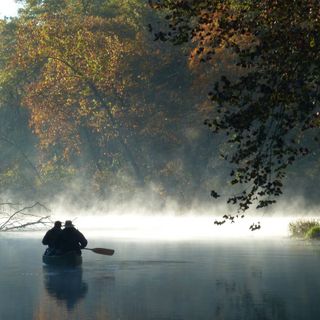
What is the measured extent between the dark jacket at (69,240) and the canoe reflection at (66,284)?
31.2 inches

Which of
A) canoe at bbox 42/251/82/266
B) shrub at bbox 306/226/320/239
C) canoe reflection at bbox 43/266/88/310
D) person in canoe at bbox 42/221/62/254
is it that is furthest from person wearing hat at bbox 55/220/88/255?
shrub at bbox 306/226/320/239

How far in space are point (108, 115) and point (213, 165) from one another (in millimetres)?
11546

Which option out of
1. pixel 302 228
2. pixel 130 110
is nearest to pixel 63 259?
pixel 302 228

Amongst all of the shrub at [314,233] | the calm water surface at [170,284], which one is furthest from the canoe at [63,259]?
the shrub at [314,233]

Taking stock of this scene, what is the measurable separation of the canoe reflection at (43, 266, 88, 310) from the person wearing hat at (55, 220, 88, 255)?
79 centimetres

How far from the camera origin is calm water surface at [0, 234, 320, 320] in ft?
87.0

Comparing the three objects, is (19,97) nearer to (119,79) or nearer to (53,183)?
(53,183)

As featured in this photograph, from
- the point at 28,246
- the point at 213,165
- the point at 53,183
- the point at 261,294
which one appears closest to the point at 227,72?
the point at 213,165

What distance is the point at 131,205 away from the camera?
82.8 m

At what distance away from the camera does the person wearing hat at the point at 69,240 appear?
4031 cm

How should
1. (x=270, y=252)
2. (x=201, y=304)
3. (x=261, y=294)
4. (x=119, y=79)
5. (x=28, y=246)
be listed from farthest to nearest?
(x=119, y=79)
(x=28, y=246)
(x=270, y=252)
(x=261, y=294)
(x=201, y=304)

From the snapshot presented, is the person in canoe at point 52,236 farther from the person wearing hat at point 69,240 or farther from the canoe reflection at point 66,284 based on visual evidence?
the canoe reflection at point 66,284

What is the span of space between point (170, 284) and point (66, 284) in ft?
11.7

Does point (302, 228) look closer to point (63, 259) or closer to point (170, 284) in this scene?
point (63, 259)
